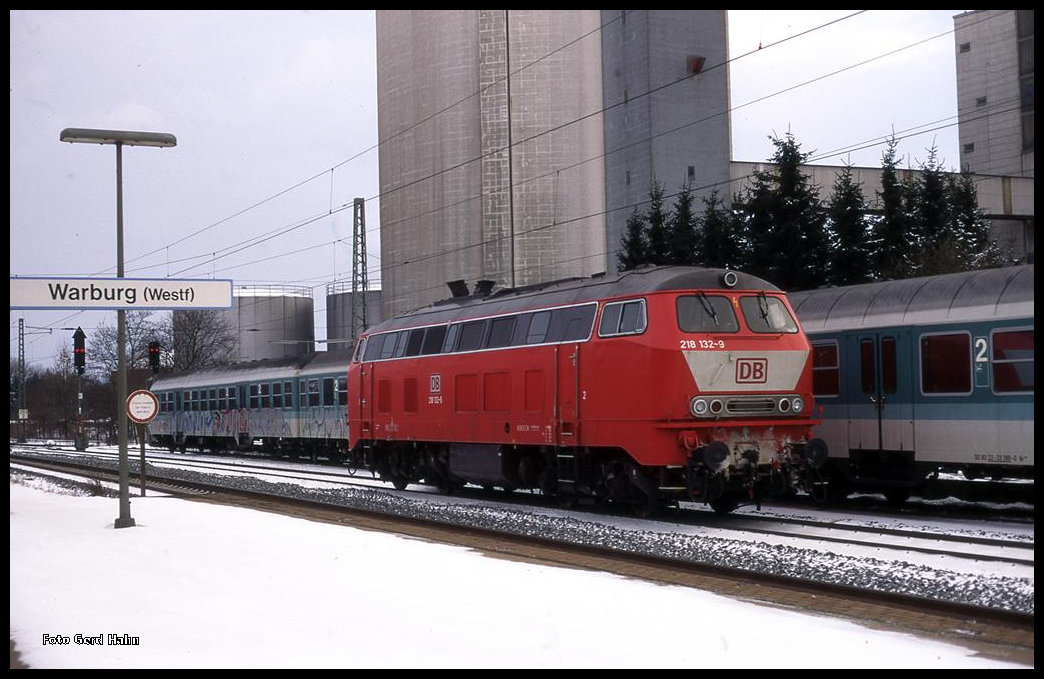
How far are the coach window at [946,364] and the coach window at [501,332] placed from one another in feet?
22.2

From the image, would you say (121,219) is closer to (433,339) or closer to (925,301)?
(433,339)

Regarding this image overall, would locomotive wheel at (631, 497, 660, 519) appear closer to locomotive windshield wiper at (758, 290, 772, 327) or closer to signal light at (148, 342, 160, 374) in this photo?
locomotive windshield wiper at (758, 290, 772, 327)

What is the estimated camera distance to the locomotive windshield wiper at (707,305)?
15961mm

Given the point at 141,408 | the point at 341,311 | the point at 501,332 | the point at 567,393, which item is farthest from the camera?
the point at 341,311

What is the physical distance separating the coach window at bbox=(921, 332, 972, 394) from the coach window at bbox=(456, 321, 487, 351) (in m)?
7.62

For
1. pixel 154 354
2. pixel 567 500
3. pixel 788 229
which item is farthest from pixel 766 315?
pixel 154 354

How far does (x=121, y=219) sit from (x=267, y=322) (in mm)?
56318

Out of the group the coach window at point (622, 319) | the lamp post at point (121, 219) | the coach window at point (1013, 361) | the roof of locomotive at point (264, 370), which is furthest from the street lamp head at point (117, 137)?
the roof of locomotive at point (264, 370)

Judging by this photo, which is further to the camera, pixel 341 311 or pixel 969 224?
pixel 341 311

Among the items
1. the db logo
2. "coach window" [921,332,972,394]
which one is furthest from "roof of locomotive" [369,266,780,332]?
"coach window" [921,332,972,394]

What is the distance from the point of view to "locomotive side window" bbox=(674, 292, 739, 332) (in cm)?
1579

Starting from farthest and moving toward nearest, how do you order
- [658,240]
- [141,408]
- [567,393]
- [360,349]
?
[658,240], [360,349], [141,408], [567,393]

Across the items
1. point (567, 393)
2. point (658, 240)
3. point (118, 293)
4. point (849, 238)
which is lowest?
point (567, 393)

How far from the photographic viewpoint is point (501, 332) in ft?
63.6
